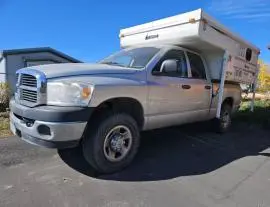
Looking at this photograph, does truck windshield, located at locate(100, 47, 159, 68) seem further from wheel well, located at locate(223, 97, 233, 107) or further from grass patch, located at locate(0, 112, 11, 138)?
wheel well, located at locate(223, 97, 233, 107)

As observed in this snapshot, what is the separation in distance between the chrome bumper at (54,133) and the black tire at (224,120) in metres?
4.54

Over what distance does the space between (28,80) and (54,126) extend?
1.00m

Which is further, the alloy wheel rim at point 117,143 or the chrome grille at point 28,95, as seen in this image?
the alloy wheel rim at point 117,143

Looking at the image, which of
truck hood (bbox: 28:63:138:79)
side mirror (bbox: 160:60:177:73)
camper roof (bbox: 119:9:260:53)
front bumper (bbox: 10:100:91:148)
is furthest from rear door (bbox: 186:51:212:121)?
front bumper (bbox: 10:100:91:148)

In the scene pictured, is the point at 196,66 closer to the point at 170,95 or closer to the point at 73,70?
the point at 170,95

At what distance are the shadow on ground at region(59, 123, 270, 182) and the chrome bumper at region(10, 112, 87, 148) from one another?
2.45 ft

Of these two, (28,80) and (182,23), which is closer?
(28,80)

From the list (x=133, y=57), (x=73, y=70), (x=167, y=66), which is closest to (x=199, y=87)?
(x=167, y=66)

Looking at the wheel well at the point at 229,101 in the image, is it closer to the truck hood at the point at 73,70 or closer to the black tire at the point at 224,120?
the black tire at the point at 224,120

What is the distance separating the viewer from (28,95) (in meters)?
4.32

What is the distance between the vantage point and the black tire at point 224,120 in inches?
299

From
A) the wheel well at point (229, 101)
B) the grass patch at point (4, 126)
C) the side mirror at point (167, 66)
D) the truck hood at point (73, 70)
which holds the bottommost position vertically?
the grass patch at point (4, 126)

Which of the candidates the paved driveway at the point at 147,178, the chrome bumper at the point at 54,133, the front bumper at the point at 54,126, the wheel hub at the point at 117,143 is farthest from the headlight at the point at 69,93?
the paved driveway at the point at 147,178

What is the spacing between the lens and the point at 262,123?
369 inches
